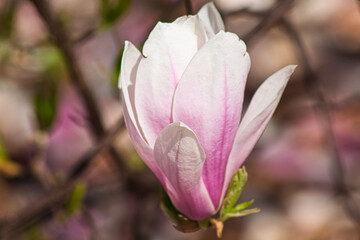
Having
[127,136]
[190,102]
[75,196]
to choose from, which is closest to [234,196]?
[190,102]

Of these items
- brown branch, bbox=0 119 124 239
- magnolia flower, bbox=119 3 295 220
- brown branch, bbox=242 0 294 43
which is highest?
magnolia flower, bbox=119 3 295 220

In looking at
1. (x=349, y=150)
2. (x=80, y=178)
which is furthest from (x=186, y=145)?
(x=349, y=150)

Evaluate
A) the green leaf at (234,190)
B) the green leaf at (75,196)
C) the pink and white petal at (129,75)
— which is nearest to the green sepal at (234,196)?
the green leaf at (234,190)

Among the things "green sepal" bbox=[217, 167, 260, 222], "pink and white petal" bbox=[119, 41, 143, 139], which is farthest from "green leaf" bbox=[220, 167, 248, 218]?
"pink and white petal" bbox=[119, 41, 143, 139]

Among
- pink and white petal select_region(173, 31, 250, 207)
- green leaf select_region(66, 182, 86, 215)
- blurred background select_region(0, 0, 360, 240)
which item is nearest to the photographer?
pink and white petal select_region(173, 31, 250, 207)

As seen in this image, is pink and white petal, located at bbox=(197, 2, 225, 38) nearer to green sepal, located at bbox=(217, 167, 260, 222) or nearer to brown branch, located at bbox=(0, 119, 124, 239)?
green sepal, located at bbox=(217, 167, 260, 222)

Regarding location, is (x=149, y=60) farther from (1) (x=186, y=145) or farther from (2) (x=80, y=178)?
(2) (x=80, y=178)

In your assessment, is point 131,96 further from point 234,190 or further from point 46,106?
point 46,106
